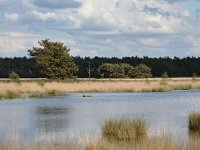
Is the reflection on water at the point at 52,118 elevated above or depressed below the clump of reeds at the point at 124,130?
below

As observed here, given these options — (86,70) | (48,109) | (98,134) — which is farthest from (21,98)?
(86,70)

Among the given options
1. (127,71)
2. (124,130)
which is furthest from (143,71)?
(124,130)

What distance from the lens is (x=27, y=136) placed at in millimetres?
15734

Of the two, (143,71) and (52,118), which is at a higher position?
(143,71)

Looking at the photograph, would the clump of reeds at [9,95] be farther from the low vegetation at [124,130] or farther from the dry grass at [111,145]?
the dry grass at [111,145]

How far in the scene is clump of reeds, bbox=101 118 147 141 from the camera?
1444 centimetres

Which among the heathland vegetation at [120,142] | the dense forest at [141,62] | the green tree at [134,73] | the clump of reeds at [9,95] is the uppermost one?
the dense forest at [141,62]

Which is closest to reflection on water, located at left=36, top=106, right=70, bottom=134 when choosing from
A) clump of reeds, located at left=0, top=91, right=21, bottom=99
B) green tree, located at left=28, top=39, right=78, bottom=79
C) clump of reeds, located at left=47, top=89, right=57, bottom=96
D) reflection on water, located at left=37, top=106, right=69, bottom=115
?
reflection on water, located at left=37, top=106, right=69, bottom=115

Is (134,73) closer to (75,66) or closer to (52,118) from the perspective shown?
(75,66)

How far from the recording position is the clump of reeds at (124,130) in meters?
14.4

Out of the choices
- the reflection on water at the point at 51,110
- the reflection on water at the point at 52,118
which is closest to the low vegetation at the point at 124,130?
the reflection on water at the point at 52,118

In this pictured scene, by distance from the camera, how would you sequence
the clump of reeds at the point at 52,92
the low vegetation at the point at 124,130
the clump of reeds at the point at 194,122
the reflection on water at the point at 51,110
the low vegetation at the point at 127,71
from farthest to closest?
the low vegetation at the point at 127,71 < the clump of reeds at the point at 52,92 < the reflection on water at the point at 51,110 < the clump of reeds at the point at 194,122 < the low vegetation at the point at 124,130

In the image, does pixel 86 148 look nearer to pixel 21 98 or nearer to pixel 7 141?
pixel 7 141

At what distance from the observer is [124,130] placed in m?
14.8
